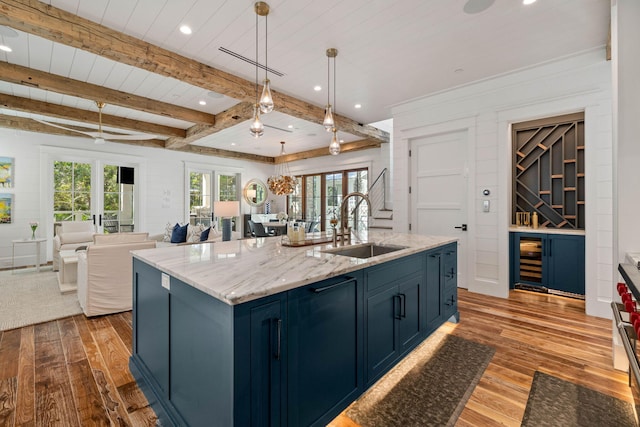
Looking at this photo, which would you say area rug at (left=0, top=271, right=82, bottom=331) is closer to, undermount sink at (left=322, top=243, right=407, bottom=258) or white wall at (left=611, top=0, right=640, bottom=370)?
undermount sink at (left=322, top=243, right=407, bottom=258)

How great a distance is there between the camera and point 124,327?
297 centimetres

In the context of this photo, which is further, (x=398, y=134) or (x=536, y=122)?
(x=398, y=134)

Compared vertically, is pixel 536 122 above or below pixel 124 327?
above

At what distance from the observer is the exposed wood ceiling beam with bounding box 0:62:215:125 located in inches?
140

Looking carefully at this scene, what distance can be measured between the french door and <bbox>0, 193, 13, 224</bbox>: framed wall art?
0.60 m

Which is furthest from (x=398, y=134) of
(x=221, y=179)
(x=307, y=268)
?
(x=221, y=179)

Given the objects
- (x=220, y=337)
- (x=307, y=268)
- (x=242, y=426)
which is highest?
(x=307, y=268)

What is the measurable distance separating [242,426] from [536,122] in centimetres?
512

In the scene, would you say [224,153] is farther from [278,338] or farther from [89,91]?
[278,338]

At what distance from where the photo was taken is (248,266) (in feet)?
5.22

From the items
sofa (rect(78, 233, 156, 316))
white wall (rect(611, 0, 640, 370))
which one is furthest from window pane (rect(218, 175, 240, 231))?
white wall (rect(611, 0, 640, 370))

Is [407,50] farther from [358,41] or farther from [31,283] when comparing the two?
[31,283]

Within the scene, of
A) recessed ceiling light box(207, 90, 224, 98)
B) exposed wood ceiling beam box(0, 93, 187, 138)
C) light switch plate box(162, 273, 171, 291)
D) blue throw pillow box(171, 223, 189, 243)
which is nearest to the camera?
light switch plate box(162, 273, 171, 291)

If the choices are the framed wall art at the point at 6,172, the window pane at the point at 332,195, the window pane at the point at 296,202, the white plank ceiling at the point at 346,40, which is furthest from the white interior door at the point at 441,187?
the framed wall art at the point at 6,172
